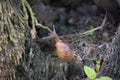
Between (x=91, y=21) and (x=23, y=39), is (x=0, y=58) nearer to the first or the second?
(x=23, y=39)

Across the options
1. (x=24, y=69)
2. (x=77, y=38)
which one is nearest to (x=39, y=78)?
(x=24, y=69)

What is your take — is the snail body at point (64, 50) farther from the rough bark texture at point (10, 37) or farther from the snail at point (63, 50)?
the rough bark texture at point (10, 37)

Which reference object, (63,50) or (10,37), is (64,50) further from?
(10,37)

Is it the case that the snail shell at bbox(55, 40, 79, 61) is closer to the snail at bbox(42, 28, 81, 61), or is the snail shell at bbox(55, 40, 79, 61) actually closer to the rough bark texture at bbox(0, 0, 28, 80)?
the snail at bbox(42, 28, 81, 61)

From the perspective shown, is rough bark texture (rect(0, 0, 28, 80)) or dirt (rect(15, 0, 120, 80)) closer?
rough bark texture (rect(0, 0, 28, 80))

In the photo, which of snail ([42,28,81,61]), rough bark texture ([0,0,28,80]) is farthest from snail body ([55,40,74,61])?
rough bark texture ([0,0,28,80])

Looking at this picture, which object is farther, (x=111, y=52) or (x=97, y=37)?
(x=97, y=37)

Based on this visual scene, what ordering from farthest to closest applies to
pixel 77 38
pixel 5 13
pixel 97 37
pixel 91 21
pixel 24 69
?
1. pixel 91 21
2. pixel 97 37
3. pixel 77 38
4. pixel 24 69
5. pixel 5 13

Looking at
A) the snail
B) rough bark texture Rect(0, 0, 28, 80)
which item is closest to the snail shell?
the snail

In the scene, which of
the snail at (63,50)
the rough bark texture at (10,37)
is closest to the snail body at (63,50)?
the snail at (63,50)

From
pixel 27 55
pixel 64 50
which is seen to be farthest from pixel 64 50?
pixel 27 55

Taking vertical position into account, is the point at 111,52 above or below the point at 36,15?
below
